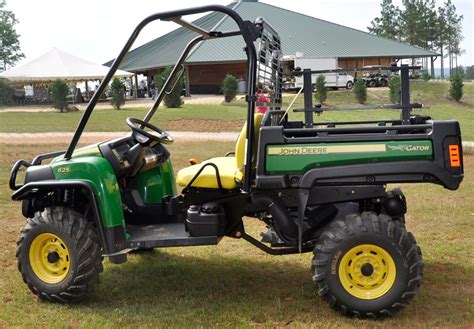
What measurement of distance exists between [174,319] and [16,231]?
364 centimetres

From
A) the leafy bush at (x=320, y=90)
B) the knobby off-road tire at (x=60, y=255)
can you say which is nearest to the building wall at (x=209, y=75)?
the leafy bush at (x=320, y=90)

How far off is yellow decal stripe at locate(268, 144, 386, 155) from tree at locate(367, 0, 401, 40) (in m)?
81.7

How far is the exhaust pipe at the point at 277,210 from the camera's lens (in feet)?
15.9

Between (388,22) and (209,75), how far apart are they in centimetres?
4482

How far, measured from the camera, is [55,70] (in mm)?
38625

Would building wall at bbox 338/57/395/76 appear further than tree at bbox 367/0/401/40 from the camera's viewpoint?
No

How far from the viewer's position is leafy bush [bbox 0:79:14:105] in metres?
45.0

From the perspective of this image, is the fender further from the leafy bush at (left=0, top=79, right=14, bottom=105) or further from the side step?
the leafy bush at (left=0, top=79, right=14, bottom=105)

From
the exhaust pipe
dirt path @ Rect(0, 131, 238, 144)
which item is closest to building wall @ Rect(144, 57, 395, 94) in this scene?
dirt path @ Rect(0, 131, 238, 144)

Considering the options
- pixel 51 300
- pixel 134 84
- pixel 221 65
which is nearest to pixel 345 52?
pixel 221 65

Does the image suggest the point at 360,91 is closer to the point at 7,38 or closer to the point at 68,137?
the point at 68,137

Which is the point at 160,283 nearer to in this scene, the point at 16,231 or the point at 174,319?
the point at 174,319

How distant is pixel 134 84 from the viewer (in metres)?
51.3

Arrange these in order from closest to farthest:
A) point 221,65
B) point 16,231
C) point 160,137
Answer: point 160,137
point 16,231
point 221,65
